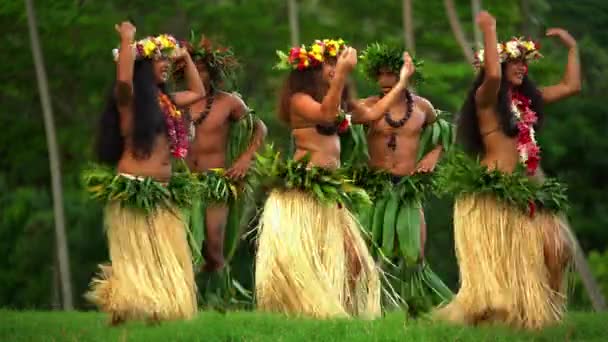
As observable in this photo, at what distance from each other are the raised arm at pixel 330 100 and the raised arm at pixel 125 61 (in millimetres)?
1143

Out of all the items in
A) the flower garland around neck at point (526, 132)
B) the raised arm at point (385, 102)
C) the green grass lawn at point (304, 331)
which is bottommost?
the green grass lawn at point (304, 331)

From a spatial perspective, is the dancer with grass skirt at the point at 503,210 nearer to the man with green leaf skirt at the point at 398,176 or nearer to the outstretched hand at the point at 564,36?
the outstretched hand at the point at 564,36

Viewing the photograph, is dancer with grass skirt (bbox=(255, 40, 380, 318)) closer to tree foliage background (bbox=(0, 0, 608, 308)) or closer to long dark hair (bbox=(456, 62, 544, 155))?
long dark hair (bbox=(456, 62, 544, 155))

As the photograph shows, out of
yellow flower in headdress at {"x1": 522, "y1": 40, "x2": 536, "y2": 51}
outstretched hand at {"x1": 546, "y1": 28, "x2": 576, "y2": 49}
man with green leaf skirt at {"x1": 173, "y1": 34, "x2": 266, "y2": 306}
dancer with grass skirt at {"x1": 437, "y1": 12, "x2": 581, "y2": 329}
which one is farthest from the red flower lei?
outstretched hand at {"x1": 546, "y1": 28, "x2": 576, "y2": 49}

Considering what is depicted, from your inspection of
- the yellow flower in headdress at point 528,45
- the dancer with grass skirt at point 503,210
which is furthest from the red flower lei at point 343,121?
the yellow flower in headdress at point 528,45

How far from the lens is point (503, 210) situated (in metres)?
10.0

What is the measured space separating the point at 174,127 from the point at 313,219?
0.91 m

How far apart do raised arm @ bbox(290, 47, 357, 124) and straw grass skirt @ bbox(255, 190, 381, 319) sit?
48 cm

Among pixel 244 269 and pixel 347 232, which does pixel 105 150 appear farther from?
pixel 244 269

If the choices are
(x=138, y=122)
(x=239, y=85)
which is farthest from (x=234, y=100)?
(x=239, y=85)

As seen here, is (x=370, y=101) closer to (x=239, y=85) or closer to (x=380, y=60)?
(x=380, y=60)

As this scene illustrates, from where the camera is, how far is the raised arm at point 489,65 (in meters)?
9.93

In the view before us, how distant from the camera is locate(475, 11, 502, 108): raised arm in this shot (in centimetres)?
993

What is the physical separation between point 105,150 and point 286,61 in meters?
1.32
